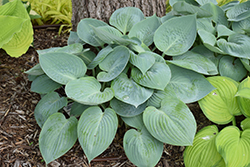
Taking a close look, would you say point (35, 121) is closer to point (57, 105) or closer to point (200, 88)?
point (57, 105)

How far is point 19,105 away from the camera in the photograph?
5.62ft

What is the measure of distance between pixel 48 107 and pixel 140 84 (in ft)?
2.33

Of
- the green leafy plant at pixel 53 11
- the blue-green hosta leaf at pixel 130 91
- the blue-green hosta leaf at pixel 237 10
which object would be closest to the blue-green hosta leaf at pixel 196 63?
the blue-green hosta leaf at pixel 130 91

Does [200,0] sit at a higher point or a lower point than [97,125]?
higher

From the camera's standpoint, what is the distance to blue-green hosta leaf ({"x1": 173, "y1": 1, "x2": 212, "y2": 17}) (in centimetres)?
159

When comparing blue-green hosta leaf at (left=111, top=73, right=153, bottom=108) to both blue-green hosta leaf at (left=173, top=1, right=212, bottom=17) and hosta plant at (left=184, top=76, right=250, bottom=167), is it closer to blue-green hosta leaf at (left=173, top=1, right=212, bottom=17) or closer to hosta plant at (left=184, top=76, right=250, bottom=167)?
hosta plant at (left=184, top=76, right=250, bottom=167)

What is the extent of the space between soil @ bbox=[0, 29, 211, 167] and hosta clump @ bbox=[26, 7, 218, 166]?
19 cm

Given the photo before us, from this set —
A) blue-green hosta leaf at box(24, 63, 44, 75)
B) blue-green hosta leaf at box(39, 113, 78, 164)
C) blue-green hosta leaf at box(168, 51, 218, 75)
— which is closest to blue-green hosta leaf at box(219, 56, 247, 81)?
blue-green hosta leaf at box(168, 51, 218, 75)

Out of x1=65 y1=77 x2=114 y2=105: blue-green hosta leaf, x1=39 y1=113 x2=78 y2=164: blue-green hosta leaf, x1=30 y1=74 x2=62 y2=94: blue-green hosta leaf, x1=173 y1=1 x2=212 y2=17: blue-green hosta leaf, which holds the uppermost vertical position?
x1=173 y1=1 x2=212 y2=17: blue-green hosta leaf

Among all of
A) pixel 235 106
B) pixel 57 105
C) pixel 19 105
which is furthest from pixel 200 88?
pixel 19 105

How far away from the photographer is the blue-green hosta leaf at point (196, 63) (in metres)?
1.44

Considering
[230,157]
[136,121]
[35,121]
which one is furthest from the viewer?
[35,121]

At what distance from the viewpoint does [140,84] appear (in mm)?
1383

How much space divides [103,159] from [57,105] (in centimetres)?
53
